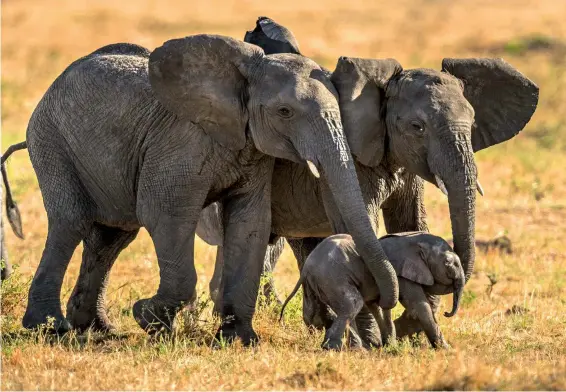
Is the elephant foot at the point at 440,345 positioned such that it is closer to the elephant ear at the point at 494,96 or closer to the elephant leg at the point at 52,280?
the elephant ear at the point at 494,96

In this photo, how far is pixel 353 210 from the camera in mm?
8461

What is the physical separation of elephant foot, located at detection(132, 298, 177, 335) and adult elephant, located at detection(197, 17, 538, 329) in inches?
37.5

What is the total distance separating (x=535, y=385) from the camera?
740cm

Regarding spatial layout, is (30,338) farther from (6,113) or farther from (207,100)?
(6,113)

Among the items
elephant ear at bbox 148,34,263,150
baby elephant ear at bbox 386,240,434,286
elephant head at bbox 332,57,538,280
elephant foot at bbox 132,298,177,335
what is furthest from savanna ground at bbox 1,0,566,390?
elephant ear at bbox 148,34,263,150

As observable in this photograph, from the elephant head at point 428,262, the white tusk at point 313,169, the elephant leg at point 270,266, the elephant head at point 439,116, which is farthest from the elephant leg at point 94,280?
the elephant head at point 428,262

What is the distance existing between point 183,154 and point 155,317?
1.16m

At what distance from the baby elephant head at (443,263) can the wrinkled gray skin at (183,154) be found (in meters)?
0.40

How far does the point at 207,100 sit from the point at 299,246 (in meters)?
2.32

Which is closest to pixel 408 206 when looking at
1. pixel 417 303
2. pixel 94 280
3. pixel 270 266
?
pixel 417 303

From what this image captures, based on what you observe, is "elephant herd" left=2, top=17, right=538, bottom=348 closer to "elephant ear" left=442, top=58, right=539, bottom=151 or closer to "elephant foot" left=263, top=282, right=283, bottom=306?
"elephant ear" left=442, top=58, right=539, bottom=151

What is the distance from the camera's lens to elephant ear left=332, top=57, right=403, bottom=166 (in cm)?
930

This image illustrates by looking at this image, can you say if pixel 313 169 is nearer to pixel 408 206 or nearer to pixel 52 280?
pixel 408 206

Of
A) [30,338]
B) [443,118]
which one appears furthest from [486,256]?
[30,338]
